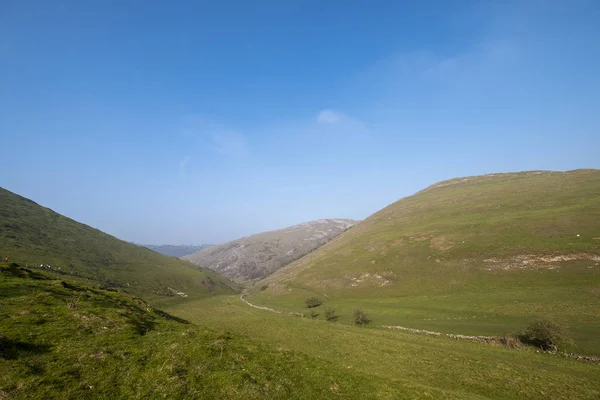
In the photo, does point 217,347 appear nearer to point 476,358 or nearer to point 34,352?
point 34,352

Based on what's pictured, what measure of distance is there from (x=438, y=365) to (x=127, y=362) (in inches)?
1430

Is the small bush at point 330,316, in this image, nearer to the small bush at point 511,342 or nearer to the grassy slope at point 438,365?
the grassy slope at point 438,365

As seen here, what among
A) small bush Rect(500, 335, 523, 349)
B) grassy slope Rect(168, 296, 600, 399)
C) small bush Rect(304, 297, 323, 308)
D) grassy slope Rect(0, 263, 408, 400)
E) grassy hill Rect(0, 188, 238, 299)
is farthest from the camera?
grassy hill Rect(0, 188, 238, 299)

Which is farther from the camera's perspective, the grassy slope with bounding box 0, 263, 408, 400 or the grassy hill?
the grassy hill

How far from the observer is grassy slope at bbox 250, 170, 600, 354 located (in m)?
62.6

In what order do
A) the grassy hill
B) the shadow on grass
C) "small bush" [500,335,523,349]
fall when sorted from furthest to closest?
the grassy hill → "small bush" [500,335,523,349] → the shadow on grass

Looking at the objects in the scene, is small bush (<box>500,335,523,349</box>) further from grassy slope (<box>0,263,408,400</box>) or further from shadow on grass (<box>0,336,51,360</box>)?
shadow on grass (<box>0,336,51,360</box>)

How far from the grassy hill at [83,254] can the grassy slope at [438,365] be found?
290 ft

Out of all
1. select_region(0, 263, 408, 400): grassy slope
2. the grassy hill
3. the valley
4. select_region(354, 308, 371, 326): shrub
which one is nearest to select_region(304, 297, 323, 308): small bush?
the valley

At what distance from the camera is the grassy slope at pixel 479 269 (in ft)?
205

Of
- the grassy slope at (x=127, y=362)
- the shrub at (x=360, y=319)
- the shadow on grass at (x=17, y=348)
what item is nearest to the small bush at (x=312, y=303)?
the shrub at (x=360, y=319)

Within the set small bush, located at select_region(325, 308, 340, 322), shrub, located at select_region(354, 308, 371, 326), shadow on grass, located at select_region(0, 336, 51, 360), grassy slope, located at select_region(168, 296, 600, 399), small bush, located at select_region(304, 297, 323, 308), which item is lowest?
small bush, located at select_region(304, 297, 323, 308)

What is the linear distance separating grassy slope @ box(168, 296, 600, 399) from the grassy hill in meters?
88.4

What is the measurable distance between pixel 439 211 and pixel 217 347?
541 feet
